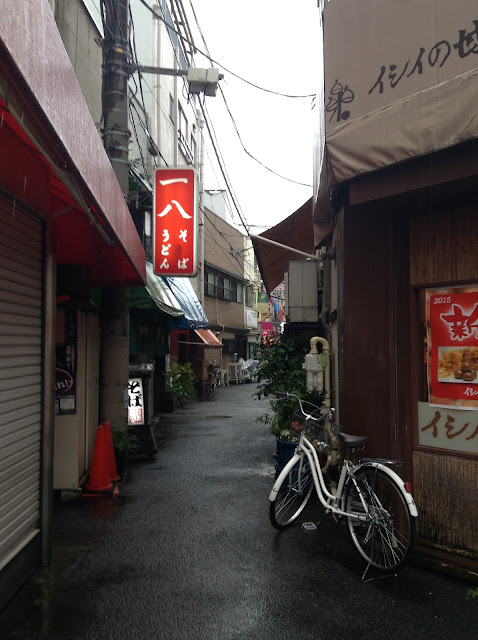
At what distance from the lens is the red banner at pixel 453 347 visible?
4641 millimetres

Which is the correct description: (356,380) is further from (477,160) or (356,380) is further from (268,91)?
(268,91)

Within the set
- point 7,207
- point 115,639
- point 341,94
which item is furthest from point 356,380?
point 7,207

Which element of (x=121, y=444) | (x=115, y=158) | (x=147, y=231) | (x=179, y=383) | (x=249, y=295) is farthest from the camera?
(x=249, y=295)

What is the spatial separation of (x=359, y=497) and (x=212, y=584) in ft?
5.28

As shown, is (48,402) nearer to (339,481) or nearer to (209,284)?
(339,481)

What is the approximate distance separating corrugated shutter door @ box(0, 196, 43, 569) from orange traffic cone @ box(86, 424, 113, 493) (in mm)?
2345

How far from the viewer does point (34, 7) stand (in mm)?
2113

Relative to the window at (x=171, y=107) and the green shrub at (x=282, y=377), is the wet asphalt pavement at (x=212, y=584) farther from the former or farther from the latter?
the window at (x=171, y=107)

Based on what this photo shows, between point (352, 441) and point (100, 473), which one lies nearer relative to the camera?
point (352, 441)

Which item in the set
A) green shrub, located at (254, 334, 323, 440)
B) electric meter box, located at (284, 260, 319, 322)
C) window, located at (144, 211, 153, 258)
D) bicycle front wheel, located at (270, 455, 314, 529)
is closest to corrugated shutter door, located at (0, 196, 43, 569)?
bicycle front wheel, located at (270, 455, 314, 529)

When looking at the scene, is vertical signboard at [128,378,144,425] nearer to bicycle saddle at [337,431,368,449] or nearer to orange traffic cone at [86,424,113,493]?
orange traffic cone at [86,424,113,493]

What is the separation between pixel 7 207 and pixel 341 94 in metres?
3.26

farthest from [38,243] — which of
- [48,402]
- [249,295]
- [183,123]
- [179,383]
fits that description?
[249,295]

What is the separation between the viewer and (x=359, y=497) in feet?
15.7
